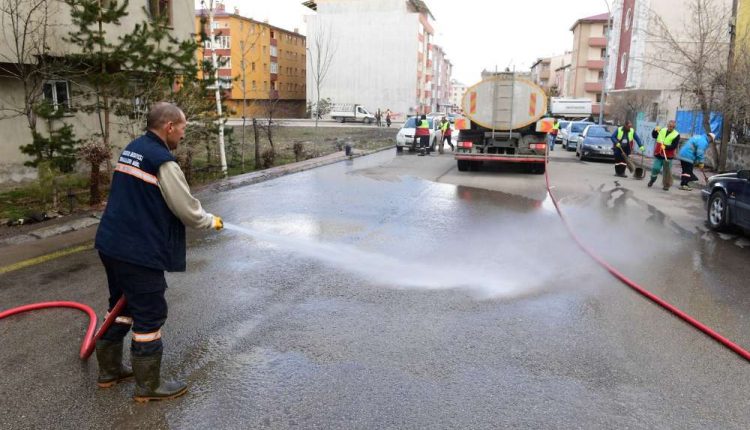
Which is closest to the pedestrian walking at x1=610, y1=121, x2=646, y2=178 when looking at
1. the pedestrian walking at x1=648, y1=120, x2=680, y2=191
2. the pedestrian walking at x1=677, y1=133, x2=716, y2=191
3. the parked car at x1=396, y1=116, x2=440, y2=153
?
the pedestrian walking at x1=648, y1=120, x2=680, y2=191

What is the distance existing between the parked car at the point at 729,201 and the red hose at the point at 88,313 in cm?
865

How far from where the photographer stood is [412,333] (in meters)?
4.73

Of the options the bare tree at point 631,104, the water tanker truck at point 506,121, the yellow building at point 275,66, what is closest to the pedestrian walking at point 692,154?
the water tanker truck at point 506,121

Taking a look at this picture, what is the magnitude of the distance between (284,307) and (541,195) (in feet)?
29.9

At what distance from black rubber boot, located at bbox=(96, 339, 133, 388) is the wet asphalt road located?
9 cm

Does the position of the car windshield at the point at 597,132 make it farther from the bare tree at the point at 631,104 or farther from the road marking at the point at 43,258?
the road marking at the point at 43,258

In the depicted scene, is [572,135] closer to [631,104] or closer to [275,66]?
[631,104]

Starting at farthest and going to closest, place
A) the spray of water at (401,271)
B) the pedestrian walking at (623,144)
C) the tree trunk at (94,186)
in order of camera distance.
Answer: the pedestrian walking at (623,144)
the tree trunk at (94,186)
the spray of water at (401,271)


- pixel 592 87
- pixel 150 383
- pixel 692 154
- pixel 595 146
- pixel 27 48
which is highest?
pixel 592 87

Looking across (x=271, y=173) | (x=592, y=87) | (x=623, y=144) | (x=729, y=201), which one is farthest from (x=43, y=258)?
(x=592, y=87)

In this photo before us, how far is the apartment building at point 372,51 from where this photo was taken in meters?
66.6

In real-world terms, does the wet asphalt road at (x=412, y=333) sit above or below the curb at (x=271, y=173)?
below

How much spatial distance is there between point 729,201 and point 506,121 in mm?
8577

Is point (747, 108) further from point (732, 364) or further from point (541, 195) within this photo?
point (732, 364)
